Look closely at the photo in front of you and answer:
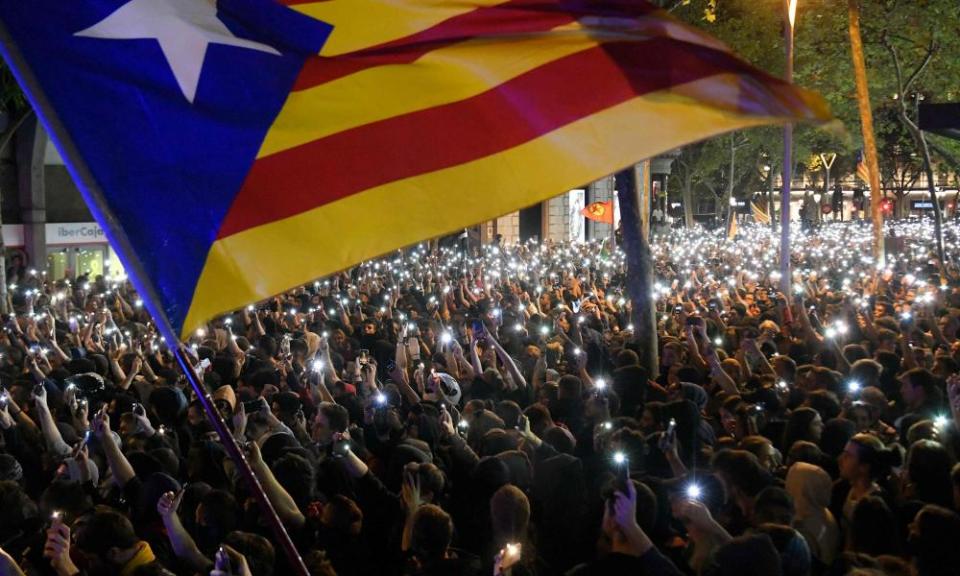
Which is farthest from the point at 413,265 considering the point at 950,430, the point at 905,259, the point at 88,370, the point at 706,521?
the point at 706,521

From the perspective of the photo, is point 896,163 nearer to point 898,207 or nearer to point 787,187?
point 898,207

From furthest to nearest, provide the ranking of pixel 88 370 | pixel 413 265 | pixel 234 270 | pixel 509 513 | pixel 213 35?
pixel 413 265 → pixel 88 370 → pixel 509 513 → pixel 213 35 → pixel 234 270

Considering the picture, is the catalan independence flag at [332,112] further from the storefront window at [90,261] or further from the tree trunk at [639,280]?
the storefront window at [90,261]

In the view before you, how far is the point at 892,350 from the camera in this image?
10672mm

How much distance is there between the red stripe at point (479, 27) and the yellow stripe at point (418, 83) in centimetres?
4

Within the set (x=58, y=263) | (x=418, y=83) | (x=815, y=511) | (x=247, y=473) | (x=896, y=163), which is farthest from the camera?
(x=896, y=163)

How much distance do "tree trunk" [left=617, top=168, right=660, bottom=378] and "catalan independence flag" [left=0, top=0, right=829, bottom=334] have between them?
7374mm

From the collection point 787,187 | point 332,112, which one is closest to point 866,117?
point 787,187

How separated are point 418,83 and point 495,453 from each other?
345cm

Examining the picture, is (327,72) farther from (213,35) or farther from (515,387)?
(515,387)

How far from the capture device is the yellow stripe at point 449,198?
11.8 ft

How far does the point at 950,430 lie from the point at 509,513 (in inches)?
146

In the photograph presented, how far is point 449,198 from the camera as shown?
3799 millimetres

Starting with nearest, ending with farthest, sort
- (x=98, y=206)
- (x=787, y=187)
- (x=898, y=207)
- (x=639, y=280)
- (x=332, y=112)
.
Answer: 1. (x=98, y=206)
2. (x=332, y=112)
3. (x=639, y=280)
4. (x=787, y=187)
5. (x=898, y=207)
